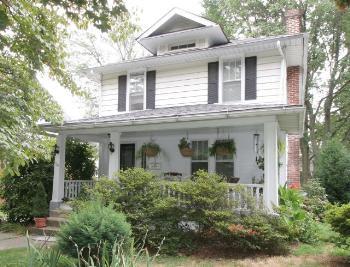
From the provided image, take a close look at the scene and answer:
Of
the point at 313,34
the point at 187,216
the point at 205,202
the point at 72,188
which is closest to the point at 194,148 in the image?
the point at 72,188

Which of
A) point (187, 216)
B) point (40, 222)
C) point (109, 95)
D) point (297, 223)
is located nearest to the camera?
point (187, 216)

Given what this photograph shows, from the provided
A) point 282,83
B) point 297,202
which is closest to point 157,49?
point 282,83

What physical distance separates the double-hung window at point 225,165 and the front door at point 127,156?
3.59 m

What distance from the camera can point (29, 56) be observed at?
6652 millimetres

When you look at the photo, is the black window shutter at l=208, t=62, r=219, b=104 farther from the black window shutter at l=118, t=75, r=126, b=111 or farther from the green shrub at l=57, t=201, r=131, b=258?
the green shrub at l=57, t=201, r=131, b=258

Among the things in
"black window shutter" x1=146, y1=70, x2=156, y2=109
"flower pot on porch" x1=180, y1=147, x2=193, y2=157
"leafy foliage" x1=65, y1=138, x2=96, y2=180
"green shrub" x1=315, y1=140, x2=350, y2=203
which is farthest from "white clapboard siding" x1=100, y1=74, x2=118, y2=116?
"green shrub" x1=315, y1=140, x2=350, y2=203

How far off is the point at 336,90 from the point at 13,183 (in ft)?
74.5

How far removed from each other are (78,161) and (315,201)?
8892 mm

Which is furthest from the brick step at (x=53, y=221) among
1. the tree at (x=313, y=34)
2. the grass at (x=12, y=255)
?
the tree at (x=313, y=34)

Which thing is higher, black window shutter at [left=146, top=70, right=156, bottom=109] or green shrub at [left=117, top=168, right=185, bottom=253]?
black window shutter at [left=146, top=70, right=156, bottom=109]

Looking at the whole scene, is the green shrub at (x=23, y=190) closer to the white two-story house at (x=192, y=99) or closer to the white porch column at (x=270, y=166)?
the white two-story house at (x=192, y=99)

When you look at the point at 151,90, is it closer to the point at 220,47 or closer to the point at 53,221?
the point at 220,47

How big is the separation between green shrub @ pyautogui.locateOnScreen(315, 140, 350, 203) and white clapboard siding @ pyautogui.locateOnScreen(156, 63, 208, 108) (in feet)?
21.8

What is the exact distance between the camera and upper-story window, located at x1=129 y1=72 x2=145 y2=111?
47.5 feet
